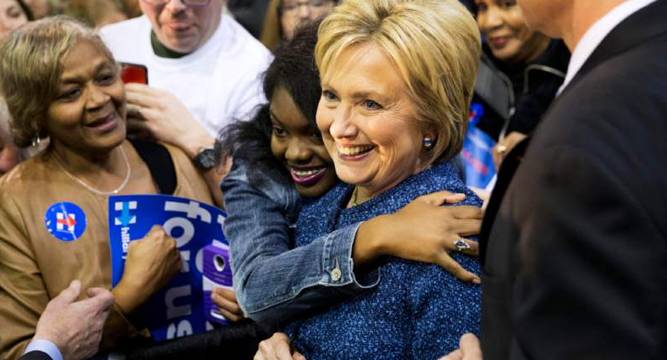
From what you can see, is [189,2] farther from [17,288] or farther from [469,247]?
[469,247]

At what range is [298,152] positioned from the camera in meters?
2.16

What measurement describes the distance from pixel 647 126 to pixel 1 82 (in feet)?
6.37

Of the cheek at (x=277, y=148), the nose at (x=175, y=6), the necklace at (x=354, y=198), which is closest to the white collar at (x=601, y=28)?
the necklace at (x=354, y=198)

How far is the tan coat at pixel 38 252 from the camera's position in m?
2.47

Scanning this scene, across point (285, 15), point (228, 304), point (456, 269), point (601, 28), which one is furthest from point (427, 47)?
point (285, 15)

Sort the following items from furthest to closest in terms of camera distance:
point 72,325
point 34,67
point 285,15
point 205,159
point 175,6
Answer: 1. point 285,15
2. point 175,6
3. point 205,159
4. point 34,67
5. point 72,325

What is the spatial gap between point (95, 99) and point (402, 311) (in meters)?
1.26

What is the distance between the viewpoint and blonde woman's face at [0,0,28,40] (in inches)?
137

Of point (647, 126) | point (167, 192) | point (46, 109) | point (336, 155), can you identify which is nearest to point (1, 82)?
point (46, 109)

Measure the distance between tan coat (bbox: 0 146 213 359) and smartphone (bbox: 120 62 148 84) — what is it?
1.65ft

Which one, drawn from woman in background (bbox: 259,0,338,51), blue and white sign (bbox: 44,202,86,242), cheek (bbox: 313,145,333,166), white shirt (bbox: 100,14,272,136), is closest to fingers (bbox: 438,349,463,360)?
cheek (bbox: 313,145,333,166)

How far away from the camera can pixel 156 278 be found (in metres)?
2.56

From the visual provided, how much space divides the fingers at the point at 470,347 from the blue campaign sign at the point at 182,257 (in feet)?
A: 3.75

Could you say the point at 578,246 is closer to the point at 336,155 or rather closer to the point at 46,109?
the point at 336,155
